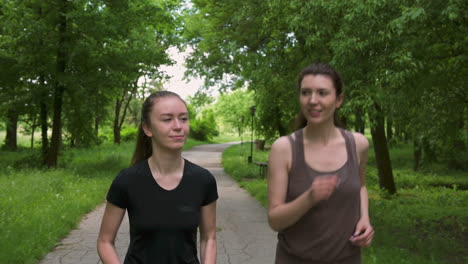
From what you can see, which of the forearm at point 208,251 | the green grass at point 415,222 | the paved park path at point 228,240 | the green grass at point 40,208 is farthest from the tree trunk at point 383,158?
the forearm at point 208,251

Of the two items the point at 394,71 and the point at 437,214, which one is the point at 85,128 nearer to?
the point at 437,214

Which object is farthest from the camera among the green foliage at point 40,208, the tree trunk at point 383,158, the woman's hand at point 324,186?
the tree trunk at point 383,158

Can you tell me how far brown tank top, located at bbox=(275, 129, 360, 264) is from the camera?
2.18 meters

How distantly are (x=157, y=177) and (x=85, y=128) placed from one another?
18860 mm

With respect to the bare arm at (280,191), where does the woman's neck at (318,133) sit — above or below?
above

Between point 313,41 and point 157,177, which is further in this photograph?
point 313,41

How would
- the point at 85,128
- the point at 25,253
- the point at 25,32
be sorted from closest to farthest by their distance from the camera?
the point at 25,253 → the point at 25,32 → the point at 85,128

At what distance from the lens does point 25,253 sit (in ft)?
22.4

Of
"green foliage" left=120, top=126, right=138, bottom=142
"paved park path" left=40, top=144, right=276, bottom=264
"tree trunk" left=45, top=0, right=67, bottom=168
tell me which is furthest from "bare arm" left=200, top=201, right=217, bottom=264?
"green foliage" left=120, top=126, right=138, bottom=142

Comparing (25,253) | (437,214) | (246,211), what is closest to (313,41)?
(246,211)

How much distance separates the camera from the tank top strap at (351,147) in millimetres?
2251

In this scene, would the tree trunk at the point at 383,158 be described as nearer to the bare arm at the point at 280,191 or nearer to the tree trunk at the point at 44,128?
the tree trunk at the point at 44,128

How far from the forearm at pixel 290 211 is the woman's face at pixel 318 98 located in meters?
0.39

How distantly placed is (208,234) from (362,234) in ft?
2.41
